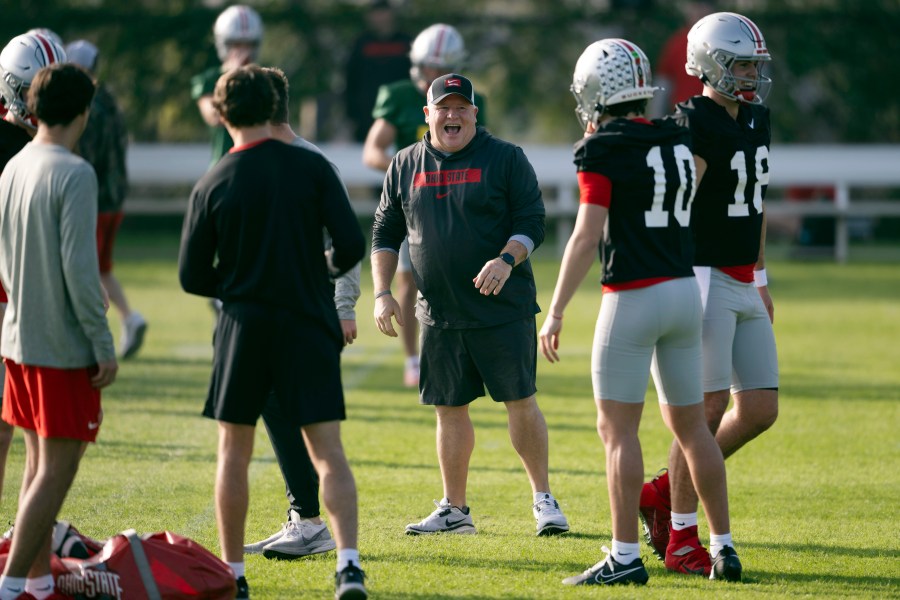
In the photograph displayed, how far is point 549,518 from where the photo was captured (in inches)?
247

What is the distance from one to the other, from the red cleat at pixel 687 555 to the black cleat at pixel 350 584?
1420 mm

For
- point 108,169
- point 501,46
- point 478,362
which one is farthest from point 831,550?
point 501,46

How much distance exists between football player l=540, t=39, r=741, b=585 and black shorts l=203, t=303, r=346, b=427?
0.91 m

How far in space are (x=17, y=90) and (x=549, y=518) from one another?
2.96 m

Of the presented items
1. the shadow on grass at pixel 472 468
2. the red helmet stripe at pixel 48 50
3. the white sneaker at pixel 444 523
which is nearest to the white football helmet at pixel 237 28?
the shadow on grass at pixel 472 468

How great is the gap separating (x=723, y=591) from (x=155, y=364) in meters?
6.99

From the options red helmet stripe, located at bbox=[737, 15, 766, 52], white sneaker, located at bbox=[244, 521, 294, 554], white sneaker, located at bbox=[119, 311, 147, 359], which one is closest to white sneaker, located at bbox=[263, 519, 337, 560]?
white sneaker, located at bbox=[244, 521, 294, 554]

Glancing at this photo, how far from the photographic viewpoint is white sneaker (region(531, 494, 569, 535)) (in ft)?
20.5

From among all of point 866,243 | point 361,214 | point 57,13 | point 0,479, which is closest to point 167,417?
point 0,479

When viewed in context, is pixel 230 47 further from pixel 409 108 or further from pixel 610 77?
pixel 610 77

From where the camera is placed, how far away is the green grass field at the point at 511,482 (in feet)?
18.3

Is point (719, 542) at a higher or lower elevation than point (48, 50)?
lower

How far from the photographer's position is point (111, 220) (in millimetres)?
11344

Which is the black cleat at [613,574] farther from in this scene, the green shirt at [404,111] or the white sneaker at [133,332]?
the white sneaker at [133,332]
